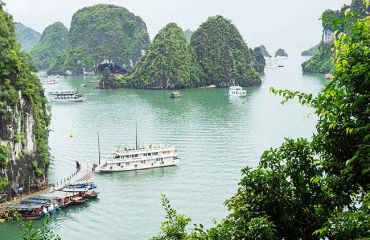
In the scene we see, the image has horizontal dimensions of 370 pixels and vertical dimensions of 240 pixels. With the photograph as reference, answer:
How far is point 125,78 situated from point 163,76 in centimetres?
1052

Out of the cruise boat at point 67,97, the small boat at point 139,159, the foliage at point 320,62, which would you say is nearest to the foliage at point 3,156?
the small boat at point 139,159

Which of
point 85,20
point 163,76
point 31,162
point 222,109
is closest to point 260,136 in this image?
point 222,109

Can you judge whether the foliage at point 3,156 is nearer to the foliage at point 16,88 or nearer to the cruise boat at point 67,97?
the foliage at point 16,88

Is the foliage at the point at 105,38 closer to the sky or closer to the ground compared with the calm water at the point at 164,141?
closer to the sky

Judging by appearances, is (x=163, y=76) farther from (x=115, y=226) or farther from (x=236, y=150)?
(x=115, y=226)

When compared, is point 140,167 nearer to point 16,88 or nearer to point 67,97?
point 16,88

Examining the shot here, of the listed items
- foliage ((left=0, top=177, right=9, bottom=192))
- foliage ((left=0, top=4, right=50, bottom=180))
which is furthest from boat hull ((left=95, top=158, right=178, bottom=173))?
foliage ((left=0, top=177, right=9, bottom=192))

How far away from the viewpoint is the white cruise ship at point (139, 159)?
156ft

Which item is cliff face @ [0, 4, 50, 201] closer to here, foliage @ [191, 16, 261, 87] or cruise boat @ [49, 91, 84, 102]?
cruise boat @ [49, 91, 84, 102]

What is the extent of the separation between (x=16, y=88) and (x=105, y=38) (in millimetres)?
139261

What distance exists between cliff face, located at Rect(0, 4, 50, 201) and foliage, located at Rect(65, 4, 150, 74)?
12893cm

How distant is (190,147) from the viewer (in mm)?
54125

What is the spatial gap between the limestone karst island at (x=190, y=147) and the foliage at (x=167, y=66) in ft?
1.19

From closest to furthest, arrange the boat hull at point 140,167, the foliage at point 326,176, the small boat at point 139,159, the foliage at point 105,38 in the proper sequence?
the foliage at point 326,176
the boat hull at point 140,167
the small boat at point 139,159
the foliage at point 105,38
